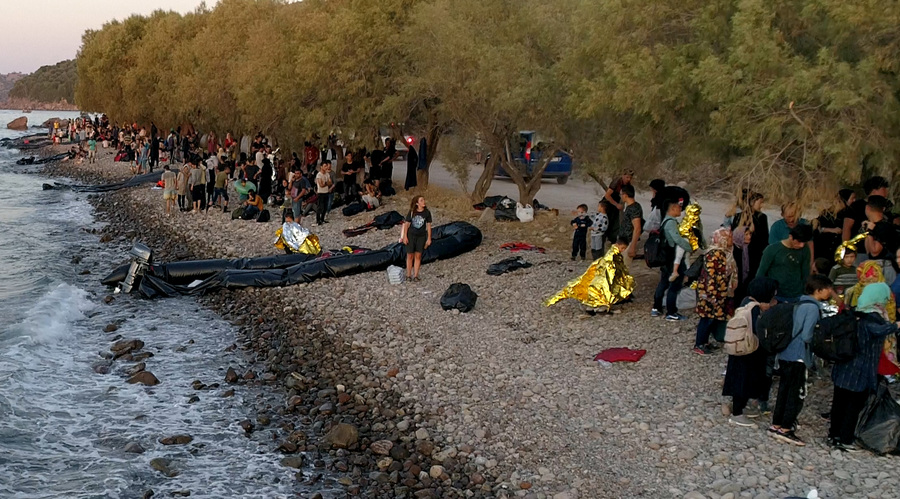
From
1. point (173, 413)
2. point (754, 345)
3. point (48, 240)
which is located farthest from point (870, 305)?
point (48, 240)

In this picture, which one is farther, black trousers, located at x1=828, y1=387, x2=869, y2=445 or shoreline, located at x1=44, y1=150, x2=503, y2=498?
shoreline, located at x1=44, y1=150, x2=503, y2=498

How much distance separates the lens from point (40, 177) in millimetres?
43844

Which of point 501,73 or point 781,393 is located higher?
point 501,73

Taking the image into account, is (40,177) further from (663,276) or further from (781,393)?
(781,393)

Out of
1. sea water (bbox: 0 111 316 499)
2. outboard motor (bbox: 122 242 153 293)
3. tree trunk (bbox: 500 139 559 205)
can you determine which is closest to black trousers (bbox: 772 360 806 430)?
sea water (bbox: 0 111 316 499)

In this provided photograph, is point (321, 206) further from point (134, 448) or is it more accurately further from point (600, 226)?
point (134, 448)

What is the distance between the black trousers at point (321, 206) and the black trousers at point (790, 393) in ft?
50.2

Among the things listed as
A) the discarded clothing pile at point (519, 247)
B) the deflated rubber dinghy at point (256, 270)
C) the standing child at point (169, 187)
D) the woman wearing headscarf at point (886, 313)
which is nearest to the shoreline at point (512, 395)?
the deflated rubber dinghy at point (256, 270)

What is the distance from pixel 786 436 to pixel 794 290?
1.77 metres

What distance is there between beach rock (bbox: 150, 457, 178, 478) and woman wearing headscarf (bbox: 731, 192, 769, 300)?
6.76 m

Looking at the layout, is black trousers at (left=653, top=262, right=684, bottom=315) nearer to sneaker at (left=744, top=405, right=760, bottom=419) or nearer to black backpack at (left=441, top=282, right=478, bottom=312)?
sneaker at (left=744, top=405, right=760, bottom=419)

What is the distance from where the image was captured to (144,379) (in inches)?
441

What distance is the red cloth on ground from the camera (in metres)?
10.1

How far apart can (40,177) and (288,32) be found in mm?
25959
